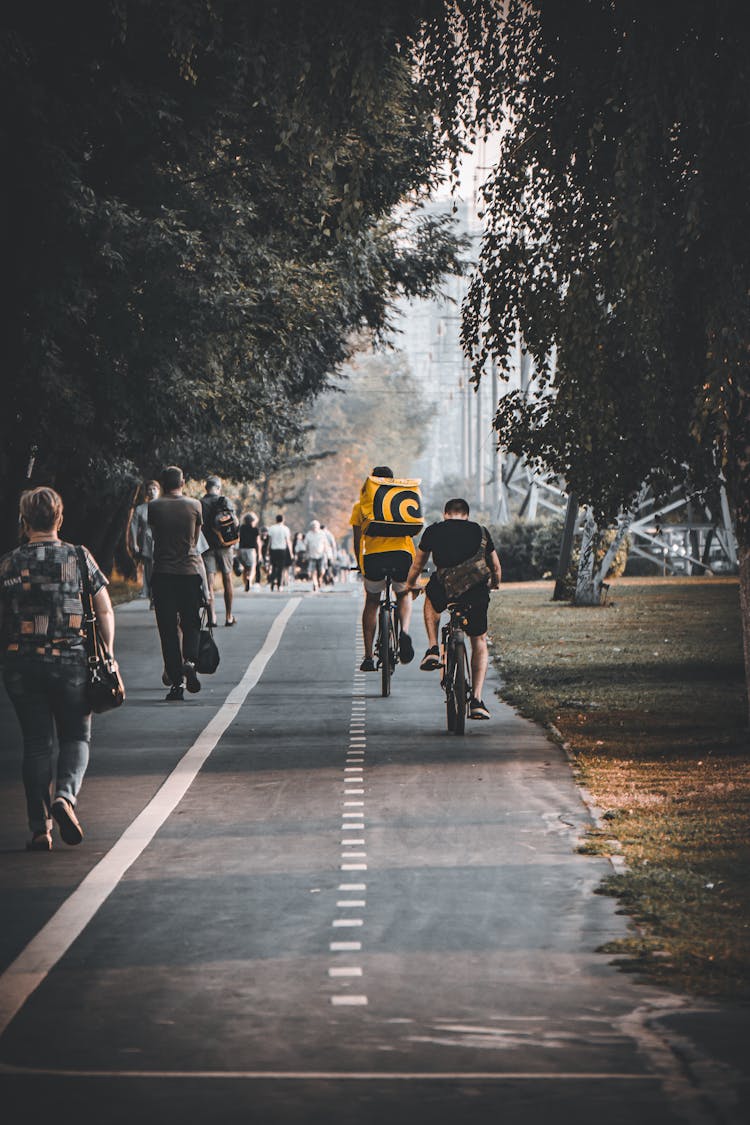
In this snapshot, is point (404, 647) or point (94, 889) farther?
Result: point (404, 647)

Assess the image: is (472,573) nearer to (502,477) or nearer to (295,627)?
(295,627)

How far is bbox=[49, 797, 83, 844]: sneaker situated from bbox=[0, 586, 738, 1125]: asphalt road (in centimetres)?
9

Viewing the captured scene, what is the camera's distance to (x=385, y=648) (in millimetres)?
16750

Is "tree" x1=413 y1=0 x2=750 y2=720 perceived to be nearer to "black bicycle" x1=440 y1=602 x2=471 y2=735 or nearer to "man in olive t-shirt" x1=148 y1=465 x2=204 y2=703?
"black bicycle" x1=440 y1=602 x2=471 y2=735

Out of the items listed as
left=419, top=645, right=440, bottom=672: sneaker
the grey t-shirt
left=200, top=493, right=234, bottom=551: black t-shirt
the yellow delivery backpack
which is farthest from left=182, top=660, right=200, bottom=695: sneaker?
left=200, top=493, right=234, bottom=551: black t-shirt

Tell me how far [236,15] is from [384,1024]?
783 centimetres

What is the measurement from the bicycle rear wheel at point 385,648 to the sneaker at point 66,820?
7.53 metres

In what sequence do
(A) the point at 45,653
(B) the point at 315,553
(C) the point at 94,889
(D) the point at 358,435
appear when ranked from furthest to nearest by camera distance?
1. (D) the point at 358,435
2. (B) the point at 315,553
3. (A) the point at 45,653
4. (C) the point at 94,889

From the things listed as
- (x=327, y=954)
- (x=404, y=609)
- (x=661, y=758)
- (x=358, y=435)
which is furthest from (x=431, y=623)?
(x=358, y=435)

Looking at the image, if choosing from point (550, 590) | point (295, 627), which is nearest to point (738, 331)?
point (295, 627)

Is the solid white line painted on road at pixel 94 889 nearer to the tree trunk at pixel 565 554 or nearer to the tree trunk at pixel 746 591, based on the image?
the tree trunk at pixel 746 591

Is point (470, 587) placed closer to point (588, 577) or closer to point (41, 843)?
point (41, 843)

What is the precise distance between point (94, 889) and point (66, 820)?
0.91 m

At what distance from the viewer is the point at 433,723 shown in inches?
589
